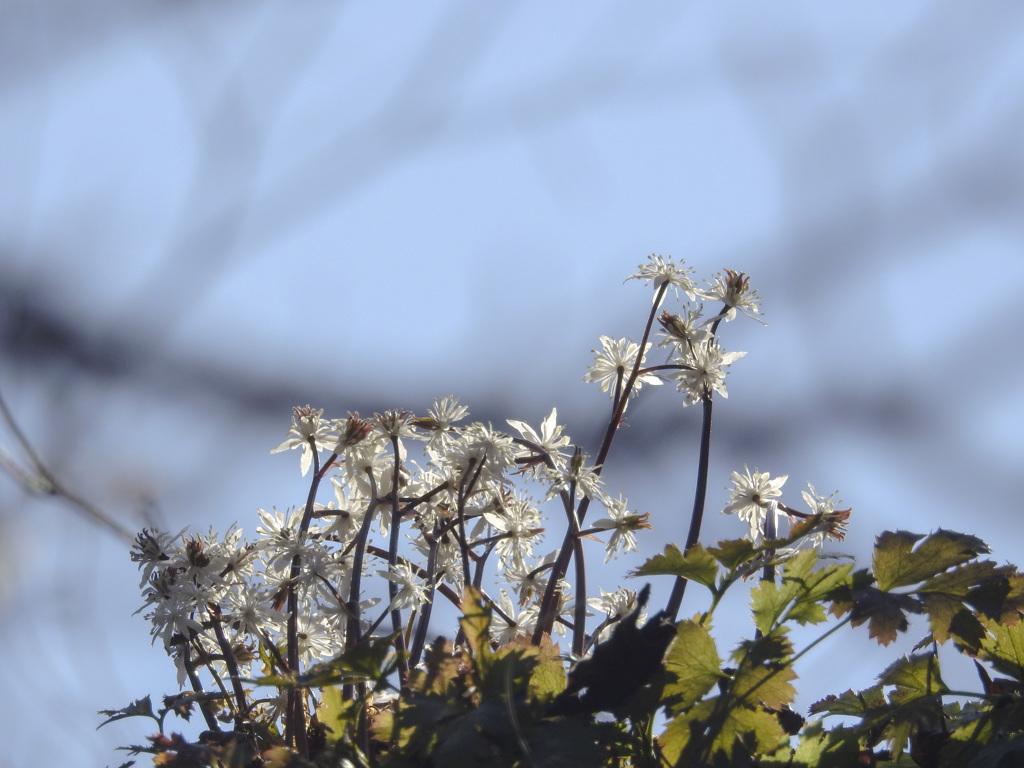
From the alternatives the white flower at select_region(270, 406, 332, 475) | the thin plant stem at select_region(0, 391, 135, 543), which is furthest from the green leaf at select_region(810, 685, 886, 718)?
the thin plant stem at select_region(0, 391, 135, 543)

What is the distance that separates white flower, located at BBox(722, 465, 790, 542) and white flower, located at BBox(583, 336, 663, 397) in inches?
6.0

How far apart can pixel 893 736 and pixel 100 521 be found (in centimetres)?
139

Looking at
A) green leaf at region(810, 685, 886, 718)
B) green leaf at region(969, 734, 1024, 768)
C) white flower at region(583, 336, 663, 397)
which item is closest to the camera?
green leaf at region(969, 734, 1024, 768)

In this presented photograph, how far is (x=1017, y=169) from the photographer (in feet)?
4.15

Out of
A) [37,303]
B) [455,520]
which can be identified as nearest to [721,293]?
[455,520]

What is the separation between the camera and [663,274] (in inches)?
47.3

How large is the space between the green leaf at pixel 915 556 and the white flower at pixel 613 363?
435 millimetres

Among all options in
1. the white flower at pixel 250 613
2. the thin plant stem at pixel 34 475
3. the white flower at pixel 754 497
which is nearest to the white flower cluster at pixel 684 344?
the white flower at pixel 754 497

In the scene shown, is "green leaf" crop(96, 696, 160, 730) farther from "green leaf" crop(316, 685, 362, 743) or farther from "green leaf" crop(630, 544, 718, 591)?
"green leaf" crop(630, 544, 718, 591)

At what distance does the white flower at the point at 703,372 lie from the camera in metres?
1.03

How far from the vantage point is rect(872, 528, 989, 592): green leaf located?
662 mm

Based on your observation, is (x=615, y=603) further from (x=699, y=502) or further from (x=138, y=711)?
(x=138, y=711)

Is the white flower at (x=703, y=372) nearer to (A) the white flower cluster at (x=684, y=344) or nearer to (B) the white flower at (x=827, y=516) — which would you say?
(A) the white flower cluster at (x=684, y=344)

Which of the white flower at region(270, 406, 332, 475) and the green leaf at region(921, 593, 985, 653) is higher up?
the white flower at region(270, 406, 332, 475)
